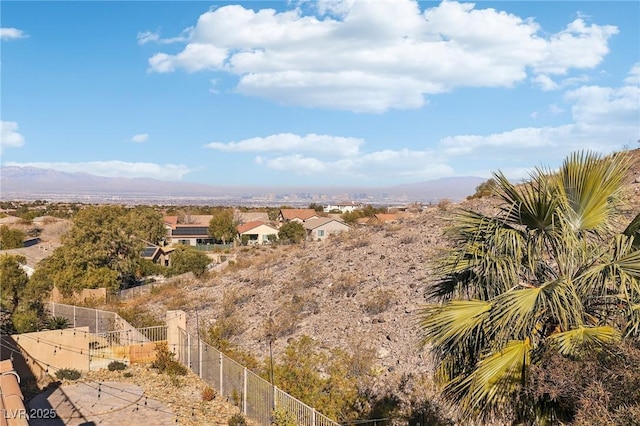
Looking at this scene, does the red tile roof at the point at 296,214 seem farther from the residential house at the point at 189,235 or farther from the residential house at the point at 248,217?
the residential house at the point at 189,235

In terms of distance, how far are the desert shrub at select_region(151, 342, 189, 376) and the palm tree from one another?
11.9 meters

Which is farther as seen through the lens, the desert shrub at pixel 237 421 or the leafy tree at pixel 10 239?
the leafy tree at pixel 10 239

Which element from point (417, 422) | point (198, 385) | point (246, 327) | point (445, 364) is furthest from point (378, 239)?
point (445, 364)

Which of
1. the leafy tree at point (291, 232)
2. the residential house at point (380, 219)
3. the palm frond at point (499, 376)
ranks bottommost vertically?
the leafy tree at point (291, 232)

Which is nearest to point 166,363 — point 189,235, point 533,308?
point 533,308

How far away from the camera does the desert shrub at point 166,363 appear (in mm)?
15742

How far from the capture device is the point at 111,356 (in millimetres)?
16812

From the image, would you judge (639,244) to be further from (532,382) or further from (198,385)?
(198,385)

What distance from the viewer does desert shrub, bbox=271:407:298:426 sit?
9.79 metres

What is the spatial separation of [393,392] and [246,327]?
8.44 meters

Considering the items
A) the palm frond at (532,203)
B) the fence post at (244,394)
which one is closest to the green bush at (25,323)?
the fence post at (244,394)

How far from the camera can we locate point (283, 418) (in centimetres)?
986

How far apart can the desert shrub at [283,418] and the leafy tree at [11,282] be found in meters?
18.5

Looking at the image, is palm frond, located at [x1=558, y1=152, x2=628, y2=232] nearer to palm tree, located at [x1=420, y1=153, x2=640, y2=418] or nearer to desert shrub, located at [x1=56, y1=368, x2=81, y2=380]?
palm tree, located at [x1=420, y1=153, x2=640, y2=418]
